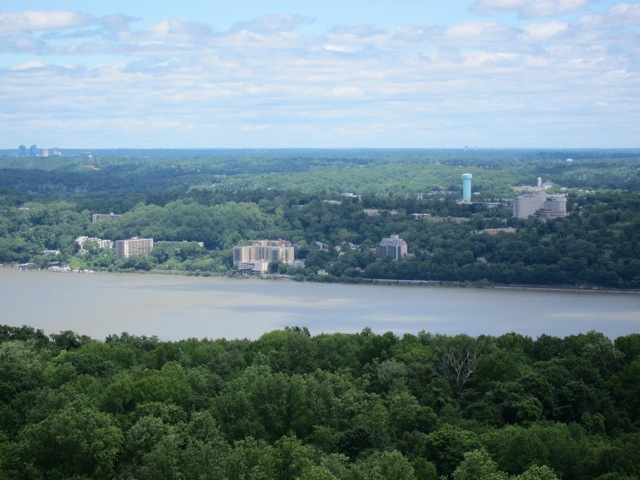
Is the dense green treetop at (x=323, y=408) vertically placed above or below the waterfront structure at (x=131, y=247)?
above

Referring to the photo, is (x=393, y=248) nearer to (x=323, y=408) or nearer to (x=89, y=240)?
(x=89, y=240)

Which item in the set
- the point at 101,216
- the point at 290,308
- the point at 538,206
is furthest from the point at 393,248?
the point at 101,216

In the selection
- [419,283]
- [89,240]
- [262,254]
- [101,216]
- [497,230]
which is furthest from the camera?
[101,216]

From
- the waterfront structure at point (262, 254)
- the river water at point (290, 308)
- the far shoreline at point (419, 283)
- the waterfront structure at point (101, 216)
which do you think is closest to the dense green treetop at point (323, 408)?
the river water at point (290, 308)

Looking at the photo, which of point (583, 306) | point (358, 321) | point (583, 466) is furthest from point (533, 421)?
point (583, 306)

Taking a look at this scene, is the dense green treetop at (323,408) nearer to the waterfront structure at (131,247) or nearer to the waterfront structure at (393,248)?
the waterfront structure at (393,248)

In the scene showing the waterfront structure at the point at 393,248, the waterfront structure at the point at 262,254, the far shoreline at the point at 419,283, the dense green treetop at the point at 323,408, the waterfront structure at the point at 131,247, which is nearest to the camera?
the dense green treetop at the point at 323,408
